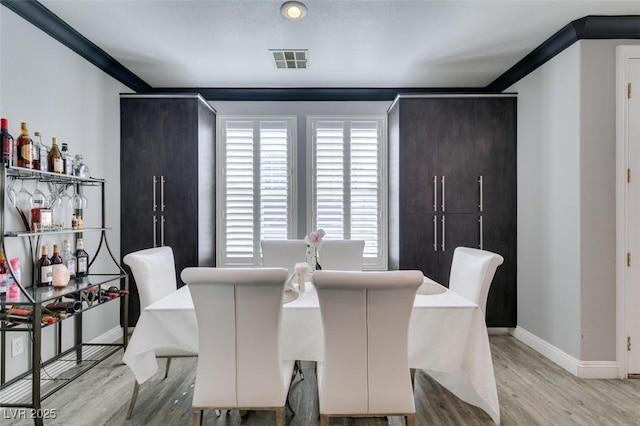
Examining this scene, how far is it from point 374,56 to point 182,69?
6.18ft

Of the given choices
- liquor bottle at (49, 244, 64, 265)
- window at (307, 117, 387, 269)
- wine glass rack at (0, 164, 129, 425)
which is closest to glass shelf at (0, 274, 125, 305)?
wine glass rack at (0, 164, 129, 425)

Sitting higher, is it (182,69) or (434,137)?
(182,69)

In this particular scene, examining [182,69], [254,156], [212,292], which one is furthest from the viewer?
[254,156]

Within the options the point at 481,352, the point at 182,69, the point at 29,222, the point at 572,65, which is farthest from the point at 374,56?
the point at 29,222

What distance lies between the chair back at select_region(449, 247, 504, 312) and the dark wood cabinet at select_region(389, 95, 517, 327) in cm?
95

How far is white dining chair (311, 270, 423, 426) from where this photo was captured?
4.84ft

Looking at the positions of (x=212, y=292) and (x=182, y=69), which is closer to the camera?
(x=212, y=292)

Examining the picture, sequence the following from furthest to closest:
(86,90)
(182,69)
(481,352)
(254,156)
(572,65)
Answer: (254,156) < (182,69) < (86,90) < (572,65) < (481,352)

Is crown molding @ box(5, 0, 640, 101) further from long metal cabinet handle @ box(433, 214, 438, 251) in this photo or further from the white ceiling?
long metal cabinet handle @ box(433, 214, 438, 251)

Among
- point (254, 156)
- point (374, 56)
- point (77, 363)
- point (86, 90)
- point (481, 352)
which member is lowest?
point (77, 363)

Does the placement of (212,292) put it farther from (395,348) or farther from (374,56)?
(374,56)

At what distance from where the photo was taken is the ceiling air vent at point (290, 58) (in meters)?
2.97

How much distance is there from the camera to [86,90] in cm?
301

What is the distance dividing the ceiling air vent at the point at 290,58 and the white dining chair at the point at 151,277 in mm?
1944
